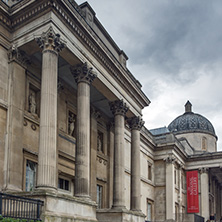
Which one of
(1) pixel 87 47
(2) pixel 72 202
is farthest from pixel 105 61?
(2) pixel 72 202

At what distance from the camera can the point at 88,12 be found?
1945cm

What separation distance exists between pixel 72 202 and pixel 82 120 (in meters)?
4.11

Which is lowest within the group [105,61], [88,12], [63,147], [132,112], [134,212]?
[134,212]

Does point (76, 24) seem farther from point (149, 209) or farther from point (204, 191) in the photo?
point (204, 191)

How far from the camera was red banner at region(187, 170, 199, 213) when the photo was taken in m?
42.0

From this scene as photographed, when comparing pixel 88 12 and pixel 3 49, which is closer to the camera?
pixel 3 49

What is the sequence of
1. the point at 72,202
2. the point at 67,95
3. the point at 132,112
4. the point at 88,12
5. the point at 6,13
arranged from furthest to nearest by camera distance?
1. the point at 132,112
2. the point at 67,95
3. the point at 88,12
4. the point at 6,13
5. the point at 72,202

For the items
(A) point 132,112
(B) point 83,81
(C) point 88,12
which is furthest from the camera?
(A) point 132,112

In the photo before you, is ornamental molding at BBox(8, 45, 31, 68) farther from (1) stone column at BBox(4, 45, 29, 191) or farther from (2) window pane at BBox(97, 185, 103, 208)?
(2) window pane at BBox(97, 185, 103, 208)

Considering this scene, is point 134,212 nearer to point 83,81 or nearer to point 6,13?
point 83,81

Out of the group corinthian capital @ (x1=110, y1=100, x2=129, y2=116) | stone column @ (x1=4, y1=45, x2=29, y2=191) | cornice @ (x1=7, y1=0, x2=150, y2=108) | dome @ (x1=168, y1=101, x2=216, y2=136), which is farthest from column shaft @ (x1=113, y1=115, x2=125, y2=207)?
dome @ (x1=168, y1=101, x2=216, y2=136)

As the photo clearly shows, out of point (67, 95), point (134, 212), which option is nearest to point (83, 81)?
point (67, 95)

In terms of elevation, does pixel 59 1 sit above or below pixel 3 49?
above

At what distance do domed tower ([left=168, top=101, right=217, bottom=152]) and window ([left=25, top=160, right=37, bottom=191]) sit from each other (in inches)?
1446
